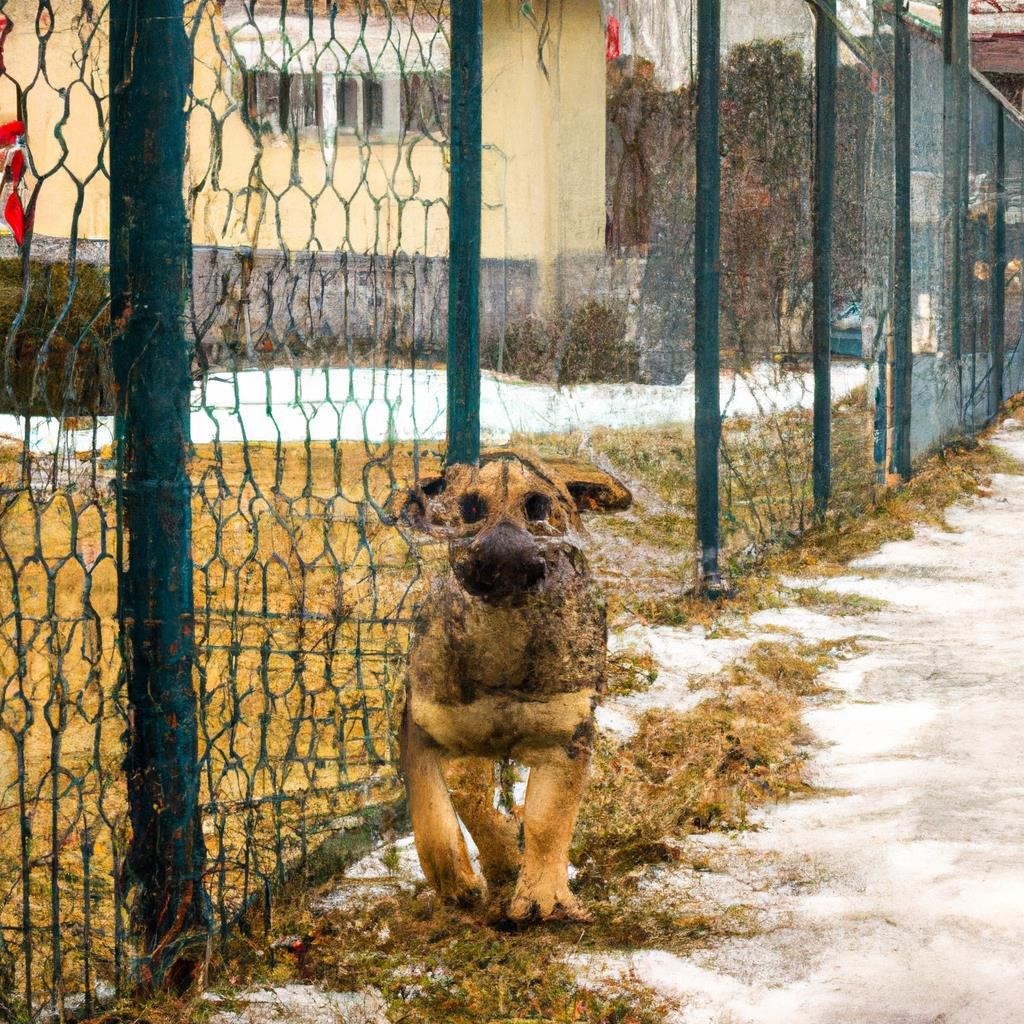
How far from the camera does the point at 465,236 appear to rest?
3.89 meters

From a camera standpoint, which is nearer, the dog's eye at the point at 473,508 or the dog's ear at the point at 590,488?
the dog's eye at the point at 473,508

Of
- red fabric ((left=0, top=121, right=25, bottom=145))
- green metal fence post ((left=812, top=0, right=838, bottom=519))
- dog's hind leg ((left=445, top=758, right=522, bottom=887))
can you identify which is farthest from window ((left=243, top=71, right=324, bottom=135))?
green metal fence post ((left=812, top=0, right=838, bottom=519))

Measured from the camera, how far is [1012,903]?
11.1 feet

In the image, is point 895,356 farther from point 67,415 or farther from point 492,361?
point 67,415

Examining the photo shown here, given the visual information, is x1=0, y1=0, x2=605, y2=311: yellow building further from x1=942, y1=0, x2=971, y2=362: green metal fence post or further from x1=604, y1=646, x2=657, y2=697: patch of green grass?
x1=942, y1=0, x2=971, y2=362: green metal fence post

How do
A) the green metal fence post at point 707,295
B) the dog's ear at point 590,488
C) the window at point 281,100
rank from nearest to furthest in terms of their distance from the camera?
the dog's ear at point 590,488 < the window at point 281,100 < the green metal fence post at point 707,295

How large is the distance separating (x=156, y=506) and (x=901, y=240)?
8.15 m

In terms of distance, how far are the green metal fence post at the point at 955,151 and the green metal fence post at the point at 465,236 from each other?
8.55 metres

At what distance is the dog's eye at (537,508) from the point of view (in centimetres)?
306

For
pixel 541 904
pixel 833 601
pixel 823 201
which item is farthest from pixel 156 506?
pixel 823 201

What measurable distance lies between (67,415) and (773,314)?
5.69 m

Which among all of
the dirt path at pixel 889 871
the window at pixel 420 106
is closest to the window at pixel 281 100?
the window at pixel 420 106

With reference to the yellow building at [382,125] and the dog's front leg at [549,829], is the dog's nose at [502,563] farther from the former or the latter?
the yellow building at [382,125]

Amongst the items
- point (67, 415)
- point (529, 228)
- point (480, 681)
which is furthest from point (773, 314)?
point (67, 415)
